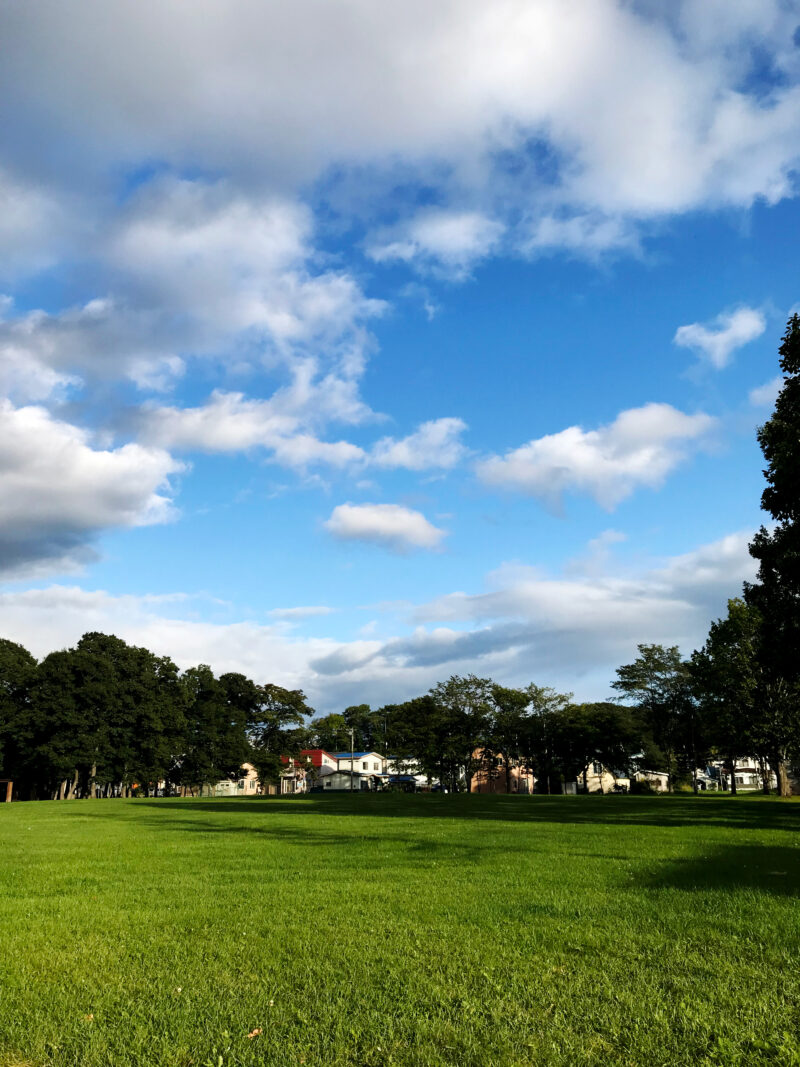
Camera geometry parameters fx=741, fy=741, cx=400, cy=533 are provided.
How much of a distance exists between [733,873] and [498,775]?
95553 millimetres

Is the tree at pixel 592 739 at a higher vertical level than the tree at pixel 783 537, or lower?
lower

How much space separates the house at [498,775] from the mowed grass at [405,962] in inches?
3267

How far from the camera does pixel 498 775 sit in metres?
104

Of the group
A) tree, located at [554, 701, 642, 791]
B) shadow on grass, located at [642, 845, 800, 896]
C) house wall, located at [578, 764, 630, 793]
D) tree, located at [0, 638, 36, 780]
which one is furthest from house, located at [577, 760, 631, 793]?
shadow on grass, located at [642, 845, 800, 896]

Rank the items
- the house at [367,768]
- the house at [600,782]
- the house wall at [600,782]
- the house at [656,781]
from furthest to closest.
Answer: the house at [367,768], the house wall at [600,782], the house at [600,782], the house at [656,781]

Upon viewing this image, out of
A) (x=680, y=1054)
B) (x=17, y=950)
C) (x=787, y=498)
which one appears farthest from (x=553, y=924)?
(x=787, y=498)

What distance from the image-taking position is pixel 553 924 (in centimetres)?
898

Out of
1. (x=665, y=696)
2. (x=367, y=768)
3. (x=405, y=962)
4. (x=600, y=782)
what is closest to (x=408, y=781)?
(x=367, y=768)

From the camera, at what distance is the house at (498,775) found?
95.4m

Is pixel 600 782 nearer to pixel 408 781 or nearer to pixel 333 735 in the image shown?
pixel 408 781

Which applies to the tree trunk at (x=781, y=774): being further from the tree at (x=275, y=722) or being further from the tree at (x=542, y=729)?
the tree at (x=275, y=722)

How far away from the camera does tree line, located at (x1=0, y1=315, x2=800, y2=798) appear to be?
202ft

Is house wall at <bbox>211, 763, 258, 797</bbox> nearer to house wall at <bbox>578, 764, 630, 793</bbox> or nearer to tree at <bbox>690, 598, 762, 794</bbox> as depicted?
house wall at <bbox>578, 764, 630, 793</bbox>

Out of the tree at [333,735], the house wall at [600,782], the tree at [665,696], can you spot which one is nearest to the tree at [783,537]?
the tree at [665,696]
